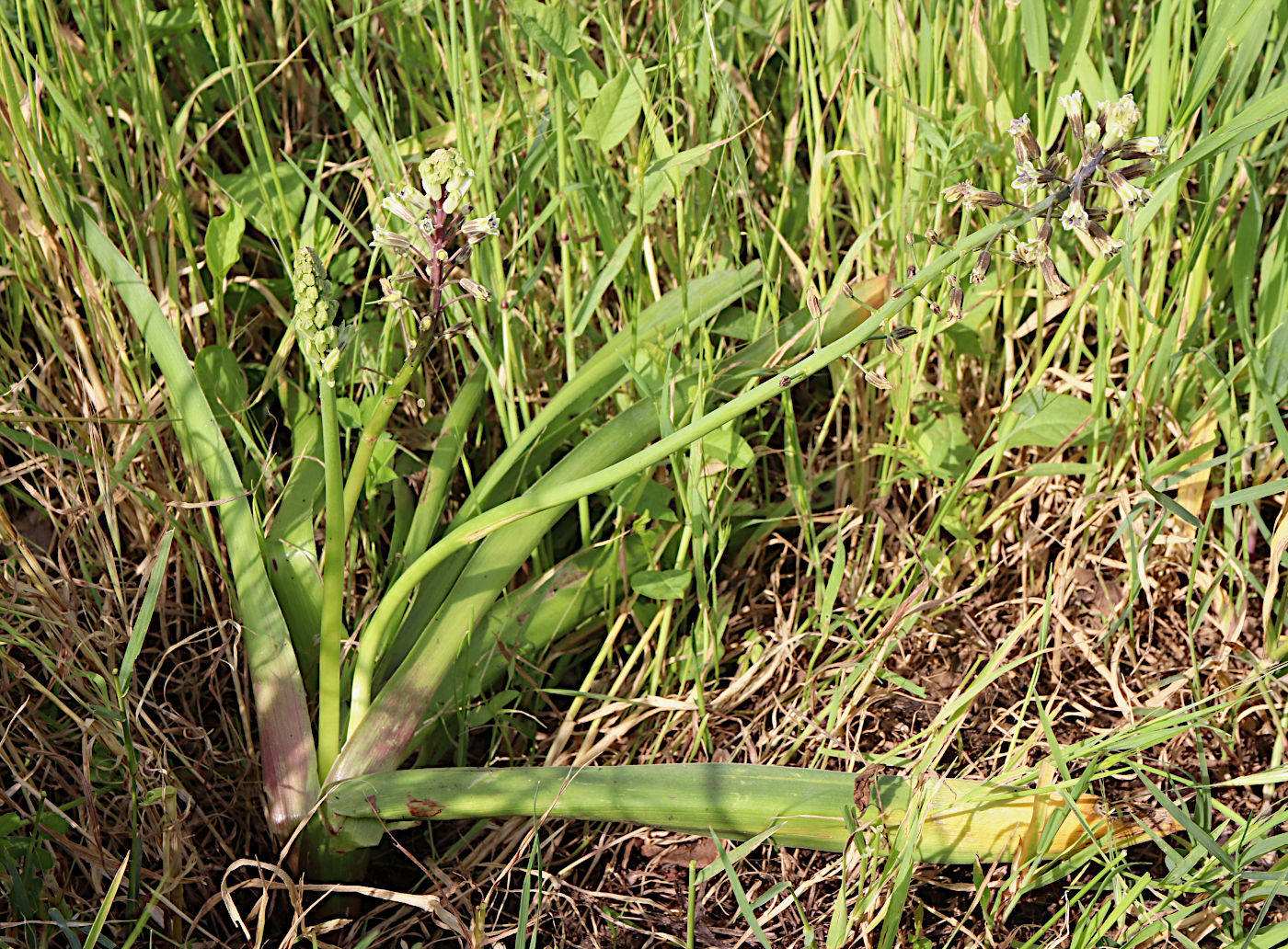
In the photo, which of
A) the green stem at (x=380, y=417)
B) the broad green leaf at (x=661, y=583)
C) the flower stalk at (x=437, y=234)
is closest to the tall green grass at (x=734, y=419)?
the broad green leaf at (x=661, y=583)

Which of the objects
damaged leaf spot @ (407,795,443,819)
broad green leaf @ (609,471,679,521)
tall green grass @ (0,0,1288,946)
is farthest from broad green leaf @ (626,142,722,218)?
damaged leaf spot @ (407,795,443,819)

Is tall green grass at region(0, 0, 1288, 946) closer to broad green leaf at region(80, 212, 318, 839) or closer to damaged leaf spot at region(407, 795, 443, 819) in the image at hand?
broad green leaf at region(80, 212, 318, 839)

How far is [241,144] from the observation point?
1946 millimetres

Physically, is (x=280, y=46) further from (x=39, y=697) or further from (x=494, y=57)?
(x=39, y=697)

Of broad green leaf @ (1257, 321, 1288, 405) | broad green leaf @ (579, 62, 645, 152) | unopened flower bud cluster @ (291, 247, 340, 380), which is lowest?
broad green leaf @ (1257, 321, 1288, 405)

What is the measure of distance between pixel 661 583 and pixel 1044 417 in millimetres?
589

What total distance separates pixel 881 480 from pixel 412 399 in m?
0.74

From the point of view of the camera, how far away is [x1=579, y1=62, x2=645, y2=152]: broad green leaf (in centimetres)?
137

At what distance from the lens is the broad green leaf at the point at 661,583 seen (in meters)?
1.50

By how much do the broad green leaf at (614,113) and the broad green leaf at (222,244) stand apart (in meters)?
0.54

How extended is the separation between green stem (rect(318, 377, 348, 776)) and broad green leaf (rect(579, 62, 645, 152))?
1.55 feet

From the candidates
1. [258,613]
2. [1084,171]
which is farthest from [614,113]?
[258,613]

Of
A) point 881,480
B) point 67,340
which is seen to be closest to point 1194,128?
point 881,480

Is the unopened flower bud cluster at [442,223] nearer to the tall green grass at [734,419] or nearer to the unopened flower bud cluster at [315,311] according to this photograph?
the unopened flower bud cluster at [315,311]
